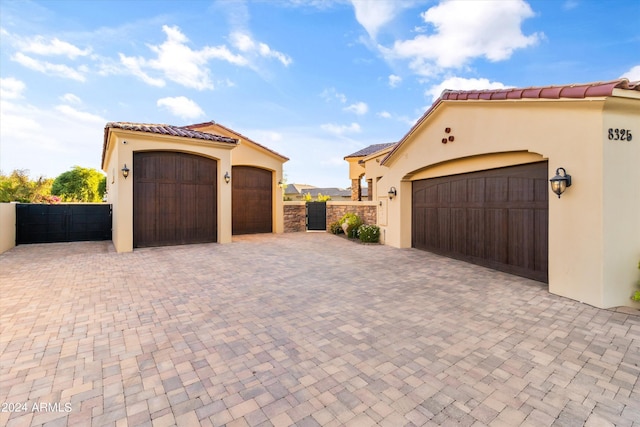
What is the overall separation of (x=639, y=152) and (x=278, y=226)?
1409 cm

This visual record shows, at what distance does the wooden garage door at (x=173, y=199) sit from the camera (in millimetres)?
10250

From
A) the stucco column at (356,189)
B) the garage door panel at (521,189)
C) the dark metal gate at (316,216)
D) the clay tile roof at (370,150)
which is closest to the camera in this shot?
the garage door panel at (521,189)

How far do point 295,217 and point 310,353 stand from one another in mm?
14229

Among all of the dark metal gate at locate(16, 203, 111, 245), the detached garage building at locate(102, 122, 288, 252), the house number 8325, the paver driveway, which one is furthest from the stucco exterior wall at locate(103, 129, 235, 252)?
the house number 8325

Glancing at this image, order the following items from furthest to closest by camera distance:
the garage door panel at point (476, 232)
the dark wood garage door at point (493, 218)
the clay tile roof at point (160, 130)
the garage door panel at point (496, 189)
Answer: the clay tile roof at point (160, 130)
the garage door panel at point (476, 232)
the garage door panel at point (496, 189)
the dark wood garage door at point (493, 218)

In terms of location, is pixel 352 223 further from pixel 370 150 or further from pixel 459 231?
pixel 370 150

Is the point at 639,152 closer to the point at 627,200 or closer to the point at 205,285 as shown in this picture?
the point at 627,200

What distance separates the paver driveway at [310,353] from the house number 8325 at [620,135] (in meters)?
2.88

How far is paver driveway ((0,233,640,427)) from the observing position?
2.36 metres

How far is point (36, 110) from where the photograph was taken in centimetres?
1530

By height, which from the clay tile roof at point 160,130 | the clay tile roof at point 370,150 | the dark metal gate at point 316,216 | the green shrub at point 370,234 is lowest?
the green shrub at point 370,234

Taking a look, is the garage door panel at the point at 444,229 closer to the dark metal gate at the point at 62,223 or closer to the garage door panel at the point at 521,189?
the garage door panel at the point at 521,189

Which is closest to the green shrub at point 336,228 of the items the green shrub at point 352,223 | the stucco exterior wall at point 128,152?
the green shrub at point 352,223

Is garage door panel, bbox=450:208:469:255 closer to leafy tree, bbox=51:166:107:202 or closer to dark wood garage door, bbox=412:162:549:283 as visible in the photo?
dark wood garage door, bbox=412:162:549:283
